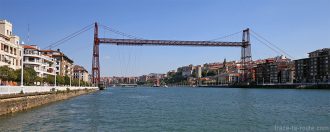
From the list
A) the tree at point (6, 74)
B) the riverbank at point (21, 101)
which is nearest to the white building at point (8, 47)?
the tree at point (6, 74)

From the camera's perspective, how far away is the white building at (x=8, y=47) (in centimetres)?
5122

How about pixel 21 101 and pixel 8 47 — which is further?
pixel 8 47

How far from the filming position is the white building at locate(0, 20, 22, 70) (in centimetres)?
5122

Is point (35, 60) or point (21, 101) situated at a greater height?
point (35, 60)

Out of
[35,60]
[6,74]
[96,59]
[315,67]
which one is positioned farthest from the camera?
[315,67]

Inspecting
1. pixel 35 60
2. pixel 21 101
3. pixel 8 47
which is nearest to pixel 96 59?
pixel 35 60

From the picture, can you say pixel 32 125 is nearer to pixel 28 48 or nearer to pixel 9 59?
pixel 9 59

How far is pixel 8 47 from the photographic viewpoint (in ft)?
177

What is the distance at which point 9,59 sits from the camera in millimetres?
53781

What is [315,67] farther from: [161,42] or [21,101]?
[21,101]

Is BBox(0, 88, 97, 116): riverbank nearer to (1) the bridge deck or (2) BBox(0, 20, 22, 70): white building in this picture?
(2) BBox(0, 20, 22, 70): white building

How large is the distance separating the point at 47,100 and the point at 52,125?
695 inches

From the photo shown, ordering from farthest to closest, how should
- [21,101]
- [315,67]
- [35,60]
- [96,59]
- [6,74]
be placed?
[315,67] < [96,59] < [35,60] < [6,74] < [21,101]

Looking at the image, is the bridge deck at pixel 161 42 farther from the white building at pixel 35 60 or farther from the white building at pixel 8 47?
the white building at pixel 8 47
